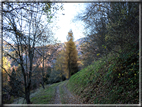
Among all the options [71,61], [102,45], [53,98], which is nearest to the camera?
[102,45]

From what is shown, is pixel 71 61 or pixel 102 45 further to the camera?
pixel 71 61

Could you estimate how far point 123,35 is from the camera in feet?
17.1

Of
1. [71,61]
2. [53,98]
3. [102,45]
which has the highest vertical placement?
[102,45]

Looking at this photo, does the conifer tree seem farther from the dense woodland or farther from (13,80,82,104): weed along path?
the dense woodland

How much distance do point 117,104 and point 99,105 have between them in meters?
1.30

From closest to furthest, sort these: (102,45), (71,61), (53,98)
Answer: (102,45) < (53,98) < (71,61)

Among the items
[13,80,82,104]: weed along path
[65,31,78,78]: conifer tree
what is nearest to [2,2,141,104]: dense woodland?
[13,80,82,104]: weed along path

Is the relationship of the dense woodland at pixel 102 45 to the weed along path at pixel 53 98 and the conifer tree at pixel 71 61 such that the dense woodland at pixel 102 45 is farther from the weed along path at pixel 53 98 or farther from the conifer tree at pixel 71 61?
the conifer tree at pixel 71 61

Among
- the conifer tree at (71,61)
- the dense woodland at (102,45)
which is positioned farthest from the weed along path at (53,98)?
the conifer tree at (71,61)

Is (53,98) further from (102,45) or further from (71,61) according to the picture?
(71,61)

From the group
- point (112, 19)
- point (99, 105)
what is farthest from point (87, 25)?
point (99, 105)

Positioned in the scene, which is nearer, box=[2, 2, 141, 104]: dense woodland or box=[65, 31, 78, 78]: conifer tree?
box=[2, 2, 141, 104]: dense woodland

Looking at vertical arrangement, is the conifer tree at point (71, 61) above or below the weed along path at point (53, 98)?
above

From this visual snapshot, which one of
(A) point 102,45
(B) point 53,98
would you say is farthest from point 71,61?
(A) point 102,45
